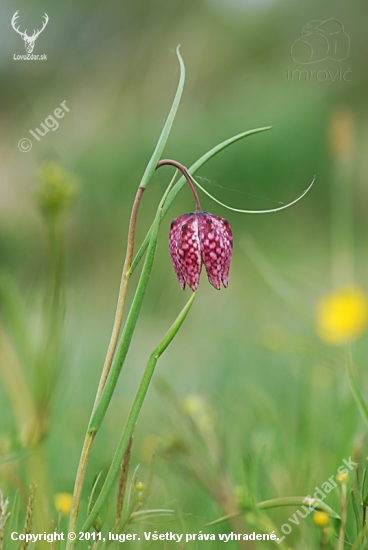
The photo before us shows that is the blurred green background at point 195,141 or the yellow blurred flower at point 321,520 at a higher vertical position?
the blurred green background at point 195,141

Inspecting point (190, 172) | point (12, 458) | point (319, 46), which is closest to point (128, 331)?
point (190, 172)

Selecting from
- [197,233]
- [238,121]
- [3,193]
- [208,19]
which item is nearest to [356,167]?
[238,121]

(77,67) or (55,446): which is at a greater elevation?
(77,67)

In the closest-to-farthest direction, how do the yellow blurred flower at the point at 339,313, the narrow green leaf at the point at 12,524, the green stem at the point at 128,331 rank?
1. the green stem at the point at 128,331
2. the narrow green leaf at the point at 12,524
3. the yellow blurred flower at the point at 339,313

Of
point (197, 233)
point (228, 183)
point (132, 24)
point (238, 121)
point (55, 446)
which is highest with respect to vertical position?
point (132, 24)

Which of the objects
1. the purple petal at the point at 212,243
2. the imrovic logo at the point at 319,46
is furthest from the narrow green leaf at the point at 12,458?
the imrovic logo at the point at 319,46

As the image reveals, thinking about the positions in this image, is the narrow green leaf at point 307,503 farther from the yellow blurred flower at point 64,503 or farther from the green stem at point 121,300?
the yellow blurred flower at point 64,503

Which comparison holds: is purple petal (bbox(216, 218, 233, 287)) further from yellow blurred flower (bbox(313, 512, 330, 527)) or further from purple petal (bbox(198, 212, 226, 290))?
yellow blurred flower (bbox(313, 512, 330, 527))

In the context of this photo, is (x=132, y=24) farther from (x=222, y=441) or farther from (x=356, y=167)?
(x=222, y=441)
